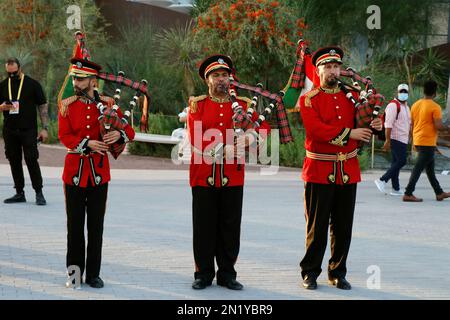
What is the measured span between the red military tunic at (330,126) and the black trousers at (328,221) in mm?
86

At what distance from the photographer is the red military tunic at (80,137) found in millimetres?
7168

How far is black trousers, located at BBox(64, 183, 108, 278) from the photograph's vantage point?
7219 millimetres

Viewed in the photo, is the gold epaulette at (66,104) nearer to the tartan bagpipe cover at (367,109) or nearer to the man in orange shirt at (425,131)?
the tartan bagpipe cover at (367,109)

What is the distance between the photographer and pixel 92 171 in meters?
7.18

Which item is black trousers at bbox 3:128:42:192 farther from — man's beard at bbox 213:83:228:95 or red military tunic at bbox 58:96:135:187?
man's beard at bbox 213:83:228:95

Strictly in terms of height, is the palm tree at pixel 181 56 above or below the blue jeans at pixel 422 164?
above

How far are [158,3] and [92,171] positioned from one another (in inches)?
910

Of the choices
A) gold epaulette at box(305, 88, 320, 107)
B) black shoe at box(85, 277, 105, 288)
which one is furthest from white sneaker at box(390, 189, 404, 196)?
black shoe at box(85, 277, 105, 288)

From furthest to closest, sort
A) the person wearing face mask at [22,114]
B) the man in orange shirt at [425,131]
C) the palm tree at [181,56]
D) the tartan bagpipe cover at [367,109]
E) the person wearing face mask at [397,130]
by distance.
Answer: the palm tree at [181,56] < the person wearing face mask at [397,130] < the man in orange shirt at [425,131] < the person wearing face mask at [22,114] < the tartan bagpipe cover at [367,109]

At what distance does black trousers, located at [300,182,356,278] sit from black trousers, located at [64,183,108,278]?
1.64 meters

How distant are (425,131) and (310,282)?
5656 millimetres

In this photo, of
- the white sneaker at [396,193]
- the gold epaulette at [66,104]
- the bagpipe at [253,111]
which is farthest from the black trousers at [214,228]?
the white sneaker at [396,193]
